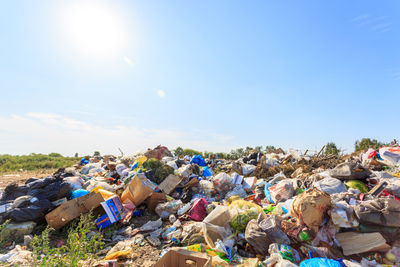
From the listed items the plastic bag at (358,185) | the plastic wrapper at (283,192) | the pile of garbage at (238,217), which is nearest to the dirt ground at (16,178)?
the pile of garbage at (238,217)

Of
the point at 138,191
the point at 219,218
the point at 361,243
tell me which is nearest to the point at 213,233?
the point at 219,218

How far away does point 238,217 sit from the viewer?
2.91m

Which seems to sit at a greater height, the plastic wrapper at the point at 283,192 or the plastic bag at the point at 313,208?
the plastic bag at the point at 313,208

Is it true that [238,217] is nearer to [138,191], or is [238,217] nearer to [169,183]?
[138,191]

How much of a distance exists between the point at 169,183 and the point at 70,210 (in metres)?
2.10

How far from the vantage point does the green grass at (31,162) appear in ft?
41.7

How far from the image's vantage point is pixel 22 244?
3.00m

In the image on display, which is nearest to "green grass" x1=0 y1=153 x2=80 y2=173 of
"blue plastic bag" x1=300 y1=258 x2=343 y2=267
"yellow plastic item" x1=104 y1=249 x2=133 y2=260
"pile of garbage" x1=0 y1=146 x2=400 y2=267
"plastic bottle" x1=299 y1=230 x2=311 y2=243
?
"pile of garbage" x1=0 y1=146 x2=400 y2=267

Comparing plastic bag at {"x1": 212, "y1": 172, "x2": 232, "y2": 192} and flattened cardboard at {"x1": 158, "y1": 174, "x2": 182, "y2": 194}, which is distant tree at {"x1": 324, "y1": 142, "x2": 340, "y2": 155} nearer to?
plastic bag at {"x1": 212, "y1": 172, "x2": 232, "y2": 192}

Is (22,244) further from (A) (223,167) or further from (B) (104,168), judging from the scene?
(A) (223,167)

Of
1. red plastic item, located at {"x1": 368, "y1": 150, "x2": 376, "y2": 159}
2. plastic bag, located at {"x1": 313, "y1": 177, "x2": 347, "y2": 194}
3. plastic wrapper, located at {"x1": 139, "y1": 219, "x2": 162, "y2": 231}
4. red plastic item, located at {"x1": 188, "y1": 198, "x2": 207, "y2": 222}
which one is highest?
red plastic item, located at {"x1": 368, "y1": 150, "x2": 376, "y2": 159}

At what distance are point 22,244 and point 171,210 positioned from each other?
2.21 m

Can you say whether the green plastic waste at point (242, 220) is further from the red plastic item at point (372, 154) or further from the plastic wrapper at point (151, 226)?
the red plastic item at point (372, 154)

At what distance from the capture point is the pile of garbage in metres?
2.34
